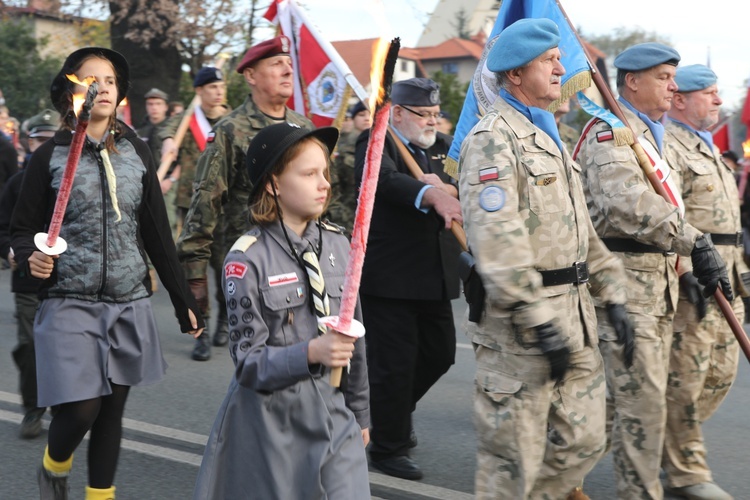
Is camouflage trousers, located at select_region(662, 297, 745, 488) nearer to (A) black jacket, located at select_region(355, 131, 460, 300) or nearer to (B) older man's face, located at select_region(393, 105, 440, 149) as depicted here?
(A) black jacket, located at select_region(355, 131, 460, 300)

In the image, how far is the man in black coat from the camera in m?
5.11

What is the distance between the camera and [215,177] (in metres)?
5.39

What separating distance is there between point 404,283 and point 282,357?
2.25 m

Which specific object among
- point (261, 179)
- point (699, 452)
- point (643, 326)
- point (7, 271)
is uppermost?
point (261, 179)

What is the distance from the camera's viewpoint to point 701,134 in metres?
5.14

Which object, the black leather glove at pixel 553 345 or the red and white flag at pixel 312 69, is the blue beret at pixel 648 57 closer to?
the red and white flag at pixel 312 69

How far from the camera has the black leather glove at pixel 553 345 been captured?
3.37 m

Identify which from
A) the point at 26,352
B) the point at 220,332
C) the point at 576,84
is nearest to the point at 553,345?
the point at 576,84

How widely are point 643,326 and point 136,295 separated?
2.05 m

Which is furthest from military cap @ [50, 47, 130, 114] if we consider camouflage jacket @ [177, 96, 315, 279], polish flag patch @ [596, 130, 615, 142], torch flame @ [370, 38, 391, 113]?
torch flame @ [370, 38, 391, 113]

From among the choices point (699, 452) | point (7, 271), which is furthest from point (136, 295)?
point (7, 271)

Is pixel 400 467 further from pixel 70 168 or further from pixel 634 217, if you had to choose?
pixel 70 168

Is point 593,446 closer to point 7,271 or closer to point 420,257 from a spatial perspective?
point 420,257

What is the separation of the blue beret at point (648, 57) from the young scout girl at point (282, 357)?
2.06 metres
